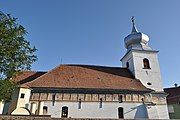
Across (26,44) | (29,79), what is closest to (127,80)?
(29,79)

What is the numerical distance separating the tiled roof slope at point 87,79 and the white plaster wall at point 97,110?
2.30 metres

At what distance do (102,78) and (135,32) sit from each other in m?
13.4

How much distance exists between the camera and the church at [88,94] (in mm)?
26594

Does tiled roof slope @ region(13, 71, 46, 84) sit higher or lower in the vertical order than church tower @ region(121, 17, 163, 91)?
lower

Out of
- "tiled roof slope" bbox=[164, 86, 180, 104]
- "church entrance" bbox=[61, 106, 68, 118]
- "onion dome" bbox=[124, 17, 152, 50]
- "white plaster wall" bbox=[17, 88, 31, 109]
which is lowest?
"church entrance" bbox=[61, 106, 68, 118]

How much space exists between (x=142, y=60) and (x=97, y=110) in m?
12.7

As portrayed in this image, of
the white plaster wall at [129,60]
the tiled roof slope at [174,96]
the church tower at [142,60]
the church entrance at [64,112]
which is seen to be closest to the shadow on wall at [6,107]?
the church entrance at [64,112]

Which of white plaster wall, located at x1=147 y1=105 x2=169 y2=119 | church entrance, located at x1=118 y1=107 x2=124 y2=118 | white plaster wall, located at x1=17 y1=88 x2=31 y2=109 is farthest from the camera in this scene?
white plaster wall, located at x1=147 y1=105 x2=169 y2=119

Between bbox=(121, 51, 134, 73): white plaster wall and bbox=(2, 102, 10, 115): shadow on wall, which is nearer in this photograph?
bbox=(2, 102, 10, 115): shadow on wall

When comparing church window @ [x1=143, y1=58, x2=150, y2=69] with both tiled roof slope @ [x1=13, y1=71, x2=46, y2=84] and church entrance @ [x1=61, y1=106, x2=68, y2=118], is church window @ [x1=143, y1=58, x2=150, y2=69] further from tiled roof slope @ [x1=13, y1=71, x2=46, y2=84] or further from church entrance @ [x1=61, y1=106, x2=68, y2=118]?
tiled roof slope @ [x1=13, y1=71, x2=46, y2=84]

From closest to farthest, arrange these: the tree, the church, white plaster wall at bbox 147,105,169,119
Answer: the tree, the church, white plaster wall at bbox 147,105,169,119

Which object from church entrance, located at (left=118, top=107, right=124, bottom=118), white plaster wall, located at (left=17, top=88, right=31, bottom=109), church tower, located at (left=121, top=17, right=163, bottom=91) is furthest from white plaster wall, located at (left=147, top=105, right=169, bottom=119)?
white plaster wall, located at (left=17, top=88, right=31, bottom=109)

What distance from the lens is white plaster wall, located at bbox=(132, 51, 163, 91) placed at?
3306 cm

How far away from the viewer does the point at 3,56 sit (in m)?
17.6
